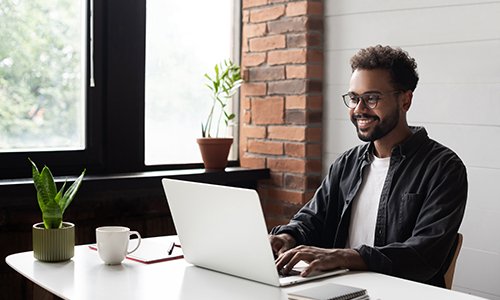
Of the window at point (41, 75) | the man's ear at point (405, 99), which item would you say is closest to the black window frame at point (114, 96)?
the window at point (41, 75)

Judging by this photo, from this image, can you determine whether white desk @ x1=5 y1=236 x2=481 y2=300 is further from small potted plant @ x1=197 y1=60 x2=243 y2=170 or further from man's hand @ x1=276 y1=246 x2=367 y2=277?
small potted plant @ x1=197 y1=60 x2=243 y2=170

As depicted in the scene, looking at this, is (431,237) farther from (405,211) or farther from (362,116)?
(362,116)

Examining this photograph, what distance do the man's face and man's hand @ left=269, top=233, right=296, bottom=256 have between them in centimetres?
46

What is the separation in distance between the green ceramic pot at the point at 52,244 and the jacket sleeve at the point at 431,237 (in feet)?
2.94

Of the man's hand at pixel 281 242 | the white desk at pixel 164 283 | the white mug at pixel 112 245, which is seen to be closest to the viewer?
the white desk at pixel 164 283

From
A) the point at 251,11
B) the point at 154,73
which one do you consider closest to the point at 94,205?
the point at 154,73

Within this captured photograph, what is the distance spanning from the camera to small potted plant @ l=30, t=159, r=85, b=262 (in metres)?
2.33

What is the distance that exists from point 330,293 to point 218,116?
2.34 m

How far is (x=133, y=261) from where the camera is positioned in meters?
2.37

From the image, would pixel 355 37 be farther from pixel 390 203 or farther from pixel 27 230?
pixel 27 230

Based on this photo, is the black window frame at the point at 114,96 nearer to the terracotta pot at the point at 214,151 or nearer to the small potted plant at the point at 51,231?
the terracotta pot at the point at 214,151

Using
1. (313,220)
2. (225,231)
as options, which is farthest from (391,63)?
(225,231)

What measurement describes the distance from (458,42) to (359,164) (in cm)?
86

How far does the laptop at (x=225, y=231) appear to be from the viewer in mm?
2033
